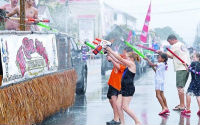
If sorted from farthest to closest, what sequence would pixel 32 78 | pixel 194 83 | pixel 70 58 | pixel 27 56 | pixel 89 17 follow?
1. pixel 89 17
2. pixel 70 58
3. pixel 194 83
4. pixel 32 78
5. pixel 27 56

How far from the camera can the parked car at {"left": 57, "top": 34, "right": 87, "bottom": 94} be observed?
9.08 m

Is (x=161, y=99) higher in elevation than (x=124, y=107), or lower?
lower

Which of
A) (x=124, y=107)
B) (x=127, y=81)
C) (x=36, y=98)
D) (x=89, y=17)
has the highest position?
(x=89, y=17)

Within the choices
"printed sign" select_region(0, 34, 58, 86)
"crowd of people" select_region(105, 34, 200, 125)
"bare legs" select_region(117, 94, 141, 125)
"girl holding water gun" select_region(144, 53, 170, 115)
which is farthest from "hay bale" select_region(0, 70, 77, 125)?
"girl holding water gun" select_region(144, 53, 170, 115)

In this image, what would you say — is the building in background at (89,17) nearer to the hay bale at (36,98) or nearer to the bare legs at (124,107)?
the hay bale at (36,98)

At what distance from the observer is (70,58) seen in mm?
10070

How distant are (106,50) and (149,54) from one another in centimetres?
2201

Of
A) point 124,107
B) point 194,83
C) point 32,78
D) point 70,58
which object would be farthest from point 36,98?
point 194,83

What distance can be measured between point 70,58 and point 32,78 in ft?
9.59

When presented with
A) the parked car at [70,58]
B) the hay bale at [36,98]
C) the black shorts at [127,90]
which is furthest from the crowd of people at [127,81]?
the parked car at [70,58]

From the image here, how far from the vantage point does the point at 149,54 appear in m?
29.0

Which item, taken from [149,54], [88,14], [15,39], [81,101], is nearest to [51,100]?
[15,39]

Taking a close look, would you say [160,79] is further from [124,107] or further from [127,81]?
[124,107]

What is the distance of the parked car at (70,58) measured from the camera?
9081 millimetres
